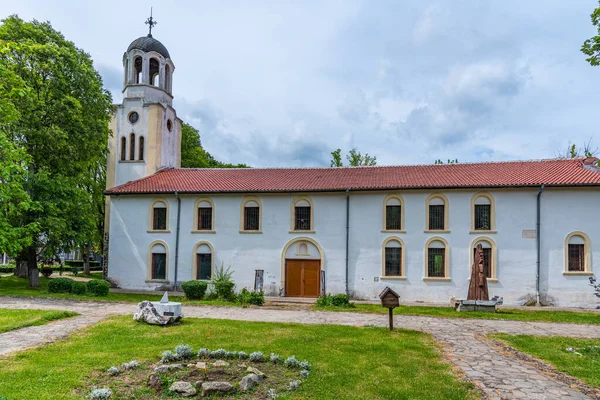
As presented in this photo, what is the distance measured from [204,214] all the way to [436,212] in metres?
12.6

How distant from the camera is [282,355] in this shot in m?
8.44

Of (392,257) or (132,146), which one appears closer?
(392,257)

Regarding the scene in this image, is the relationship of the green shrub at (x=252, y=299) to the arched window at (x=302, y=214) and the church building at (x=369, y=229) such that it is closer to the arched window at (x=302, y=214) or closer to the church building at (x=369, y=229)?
the church building at (x=369, y=229)

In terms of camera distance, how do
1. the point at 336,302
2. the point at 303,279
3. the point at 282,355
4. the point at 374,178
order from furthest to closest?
the point at 374,178 < the point at 303,279 < the point at 336,302 < the point at 282,355

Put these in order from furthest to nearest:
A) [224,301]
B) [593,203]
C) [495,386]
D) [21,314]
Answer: [593,203] < [224,301] < [21,314] < [495,386]

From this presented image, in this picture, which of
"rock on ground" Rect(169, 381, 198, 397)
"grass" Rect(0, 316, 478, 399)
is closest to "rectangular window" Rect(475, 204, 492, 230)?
"grass" Rect(0, 316, 478, 399)

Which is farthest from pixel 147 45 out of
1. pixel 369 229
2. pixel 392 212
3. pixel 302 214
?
pixel 392 212

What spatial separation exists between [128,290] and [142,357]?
1608 cm

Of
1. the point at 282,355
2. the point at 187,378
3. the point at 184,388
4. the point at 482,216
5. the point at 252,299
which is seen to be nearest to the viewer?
the point at 184,388

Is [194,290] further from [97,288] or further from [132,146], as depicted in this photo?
[132,146]

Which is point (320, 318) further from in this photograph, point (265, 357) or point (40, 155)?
point (40, 155)

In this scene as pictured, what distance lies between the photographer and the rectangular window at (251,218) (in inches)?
892

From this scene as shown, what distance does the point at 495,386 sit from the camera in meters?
6.88

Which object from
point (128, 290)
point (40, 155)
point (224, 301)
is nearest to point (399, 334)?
point (224, 301)
